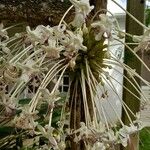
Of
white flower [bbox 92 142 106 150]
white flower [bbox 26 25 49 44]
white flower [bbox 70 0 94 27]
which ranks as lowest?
white flower [bbox 92 142 106 150]

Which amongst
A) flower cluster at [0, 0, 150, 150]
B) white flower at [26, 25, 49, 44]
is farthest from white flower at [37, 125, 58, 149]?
white flower at [26, 25, 49, 44]

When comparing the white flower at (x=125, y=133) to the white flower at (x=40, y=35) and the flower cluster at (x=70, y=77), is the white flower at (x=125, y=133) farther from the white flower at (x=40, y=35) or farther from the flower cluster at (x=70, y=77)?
the white flower at (x=40, y=35)

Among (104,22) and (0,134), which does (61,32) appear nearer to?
(104,22)

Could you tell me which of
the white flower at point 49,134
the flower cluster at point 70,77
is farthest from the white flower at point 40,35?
the white flower at point 49,134

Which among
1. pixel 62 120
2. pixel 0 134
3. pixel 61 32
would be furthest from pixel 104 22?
pixel 0 134

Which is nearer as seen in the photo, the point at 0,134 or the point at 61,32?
the point at 61,32

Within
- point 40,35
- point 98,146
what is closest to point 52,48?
point 40,35

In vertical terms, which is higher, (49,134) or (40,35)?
(40,35)

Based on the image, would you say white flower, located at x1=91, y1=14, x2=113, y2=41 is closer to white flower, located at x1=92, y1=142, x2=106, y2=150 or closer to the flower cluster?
the flower cluster

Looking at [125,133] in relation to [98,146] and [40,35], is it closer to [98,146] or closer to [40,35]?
[98,146]

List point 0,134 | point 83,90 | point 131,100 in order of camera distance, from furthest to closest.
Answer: point 131,100
point 0,134
point 83,90

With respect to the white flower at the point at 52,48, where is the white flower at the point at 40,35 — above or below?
above
